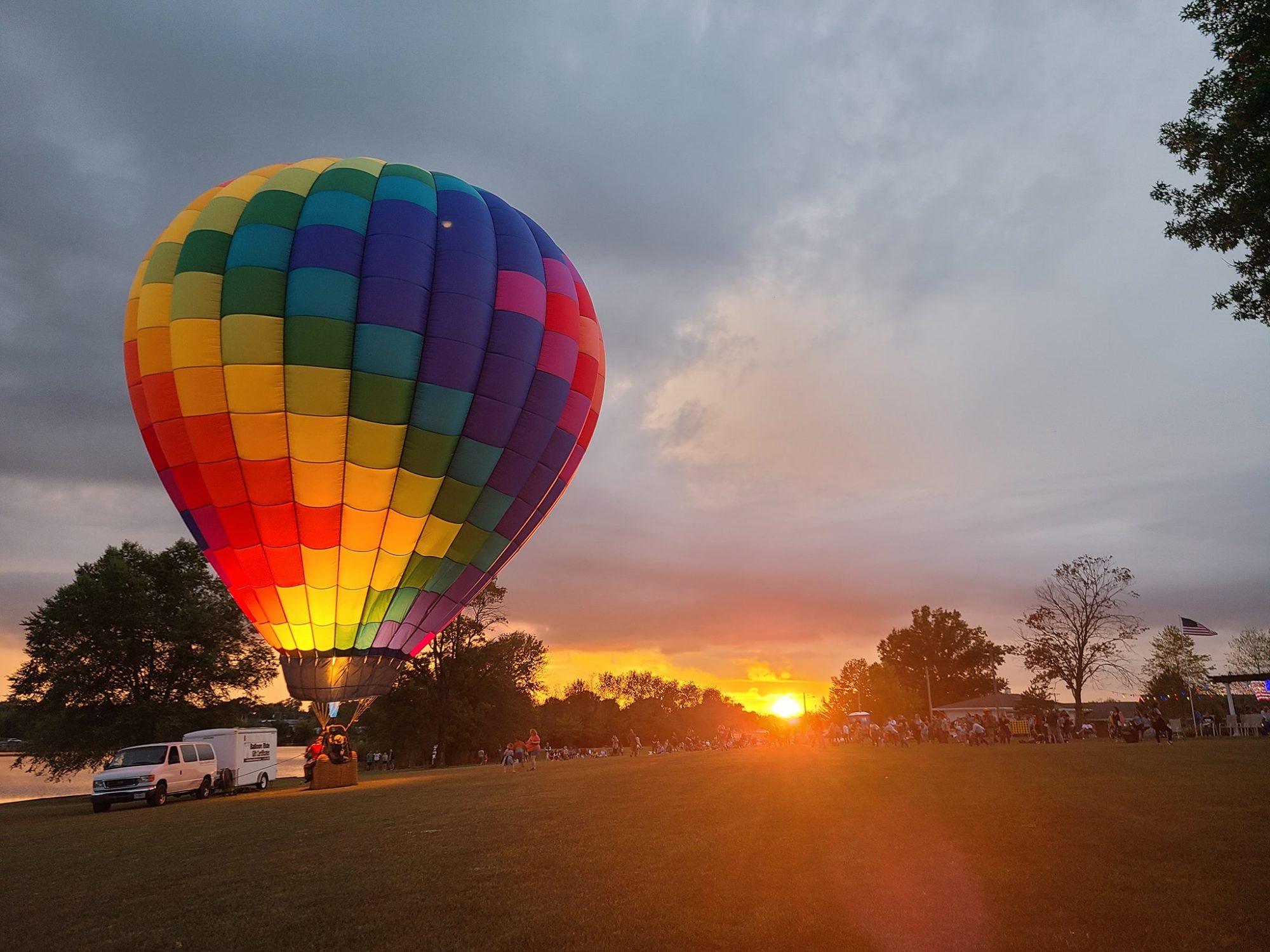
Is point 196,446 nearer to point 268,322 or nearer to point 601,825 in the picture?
point 268,322

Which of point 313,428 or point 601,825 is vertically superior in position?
point 313,428

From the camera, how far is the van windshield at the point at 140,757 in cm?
2264

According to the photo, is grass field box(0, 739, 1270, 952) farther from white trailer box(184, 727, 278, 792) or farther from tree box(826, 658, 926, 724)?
tree box(826, 658, 926, 724)

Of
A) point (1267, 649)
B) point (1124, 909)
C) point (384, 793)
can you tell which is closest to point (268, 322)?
point (384, 793)

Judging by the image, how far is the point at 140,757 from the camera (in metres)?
23.0

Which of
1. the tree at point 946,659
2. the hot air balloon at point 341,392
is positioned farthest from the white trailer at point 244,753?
the tree at point 946,659

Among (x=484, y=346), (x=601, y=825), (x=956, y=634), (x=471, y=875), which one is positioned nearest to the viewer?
(x=471, y=875)

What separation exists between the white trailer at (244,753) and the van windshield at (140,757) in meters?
3.74

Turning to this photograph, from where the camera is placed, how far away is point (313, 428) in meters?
18.5

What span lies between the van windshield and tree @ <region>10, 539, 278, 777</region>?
17130mm

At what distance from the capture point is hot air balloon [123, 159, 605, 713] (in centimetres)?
1845

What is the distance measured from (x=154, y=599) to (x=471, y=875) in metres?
38.1

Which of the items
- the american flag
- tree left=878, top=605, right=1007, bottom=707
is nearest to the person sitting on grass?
the american flag

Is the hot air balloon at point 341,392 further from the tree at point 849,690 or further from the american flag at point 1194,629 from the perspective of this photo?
the tree at point 849,690
